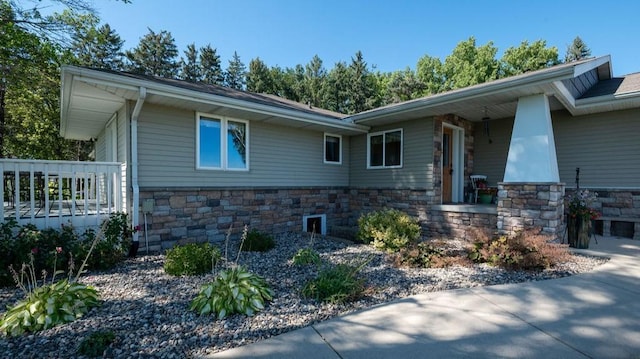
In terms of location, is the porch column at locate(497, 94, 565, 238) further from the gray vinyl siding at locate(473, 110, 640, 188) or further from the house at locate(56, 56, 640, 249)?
the gray vinyl siding at locate(473, 110, 640, 188)

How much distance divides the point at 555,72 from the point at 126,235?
7.71m

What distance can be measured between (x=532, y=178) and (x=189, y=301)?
603cm

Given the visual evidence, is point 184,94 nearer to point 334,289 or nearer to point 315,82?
point 334,289

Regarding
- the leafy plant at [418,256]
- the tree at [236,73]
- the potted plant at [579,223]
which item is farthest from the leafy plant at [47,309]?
the tree at [236,73]

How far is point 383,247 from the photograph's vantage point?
225 inches

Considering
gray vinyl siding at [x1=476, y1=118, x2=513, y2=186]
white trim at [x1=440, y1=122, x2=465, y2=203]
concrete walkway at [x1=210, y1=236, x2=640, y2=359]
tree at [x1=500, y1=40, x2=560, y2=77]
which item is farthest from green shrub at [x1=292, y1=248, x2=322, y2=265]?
tree at [x1=500, y1=40, x2=560, y2=77]

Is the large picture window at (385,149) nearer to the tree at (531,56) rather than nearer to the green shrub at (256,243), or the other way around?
the green shrub at (256,243)

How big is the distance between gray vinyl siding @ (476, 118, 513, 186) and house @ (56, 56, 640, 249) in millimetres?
29

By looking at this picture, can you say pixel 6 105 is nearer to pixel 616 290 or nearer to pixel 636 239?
pixel 616 290

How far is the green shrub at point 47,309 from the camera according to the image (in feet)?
8.03

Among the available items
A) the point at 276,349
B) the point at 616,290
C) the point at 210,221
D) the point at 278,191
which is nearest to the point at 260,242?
the point at 210,221

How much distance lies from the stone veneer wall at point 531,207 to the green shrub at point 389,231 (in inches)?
67.0

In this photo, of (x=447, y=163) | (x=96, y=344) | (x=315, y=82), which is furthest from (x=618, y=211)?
(x=315, y=82)

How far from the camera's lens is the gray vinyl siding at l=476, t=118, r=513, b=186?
322 inches
